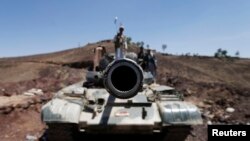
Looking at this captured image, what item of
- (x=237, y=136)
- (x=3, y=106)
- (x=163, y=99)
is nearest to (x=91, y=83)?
(x=163, y=99)

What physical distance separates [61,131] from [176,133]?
2393 millimetres

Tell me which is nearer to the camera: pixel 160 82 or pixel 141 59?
pixel 141 59

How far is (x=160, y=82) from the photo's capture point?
20.9 metres

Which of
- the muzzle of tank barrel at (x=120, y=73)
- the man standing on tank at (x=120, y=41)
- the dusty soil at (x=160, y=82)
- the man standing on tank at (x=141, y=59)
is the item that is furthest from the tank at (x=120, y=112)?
the man standing on tank at (x=141, y=59)

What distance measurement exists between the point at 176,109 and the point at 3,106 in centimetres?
764

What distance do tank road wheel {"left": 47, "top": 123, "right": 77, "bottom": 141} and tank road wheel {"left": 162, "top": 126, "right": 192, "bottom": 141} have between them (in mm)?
1945

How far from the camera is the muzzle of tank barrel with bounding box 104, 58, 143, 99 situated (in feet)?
26.8

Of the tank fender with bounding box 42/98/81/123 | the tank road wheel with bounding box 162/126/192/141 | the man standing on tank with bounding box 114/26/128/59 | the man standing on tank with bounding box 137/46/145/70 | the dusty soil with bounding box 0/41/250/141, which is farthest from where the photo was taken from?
the dusty soil with bounding box 0/41/250/141

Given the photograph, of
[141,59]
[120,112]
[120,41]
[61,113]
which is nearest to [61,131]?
[61,113]

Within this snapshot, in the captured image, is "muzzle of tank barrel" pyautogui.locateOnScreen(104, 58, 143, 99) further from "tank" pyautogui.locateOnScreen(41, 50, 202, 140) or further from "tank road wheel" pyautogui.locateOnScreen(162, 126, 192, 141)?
"tank road wheel" pyautogui.locateOnScreen(162, 126, 192, 141)

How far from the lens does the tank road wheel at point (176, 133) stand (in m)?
8.58

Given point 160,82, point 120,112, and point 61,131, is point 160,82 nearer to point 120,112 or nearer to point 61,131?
point 120,112

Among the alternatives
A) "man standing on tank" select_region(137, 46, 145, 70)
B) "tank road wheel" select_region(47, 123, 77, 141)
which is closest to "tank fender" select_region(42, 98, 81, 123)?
"tank road wheel" select_region(47, 123, 77, 141)

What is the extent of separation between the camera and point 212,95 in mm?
17953
